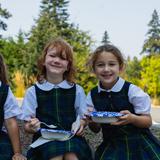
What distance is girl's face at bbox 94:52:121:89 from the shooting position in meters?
3.37

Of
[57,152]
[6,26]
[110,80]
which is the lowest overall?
[57,152]

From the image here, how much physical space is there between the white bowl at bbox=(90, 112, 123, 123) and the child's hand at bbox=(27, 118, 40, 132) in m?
0.43

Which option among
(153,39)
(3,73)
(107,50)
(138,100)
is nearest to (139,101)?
(138,100)

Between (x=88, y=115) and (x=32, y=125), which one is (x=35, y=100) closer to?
(x=32, y=125)

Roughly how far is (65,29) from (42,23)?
1764mm

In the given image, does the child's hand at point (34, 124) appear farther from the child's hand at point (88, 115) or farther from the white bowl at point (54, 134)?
the child's hand at point (88, 115)

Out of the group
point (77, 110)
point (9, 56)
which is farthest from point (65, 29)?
point (77, 110)

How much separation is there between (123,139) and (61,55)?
80 centimetres

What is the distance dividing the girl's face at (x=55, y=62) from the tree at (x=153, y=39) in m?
41.6

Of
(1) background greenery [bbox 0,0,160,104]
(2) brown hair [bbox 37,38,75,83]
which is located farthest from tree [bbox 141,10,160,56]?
(2) brown hair [bbox 37,38,75,83]

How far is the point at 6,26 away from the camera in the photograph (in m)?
18.7

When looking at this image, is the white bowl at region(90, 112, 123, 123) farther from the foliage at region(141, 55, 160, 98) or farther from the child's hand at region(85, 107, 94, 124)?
the foliage at region(141, 55, 160, 98)

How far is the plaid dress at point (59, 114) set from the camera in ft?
10.6

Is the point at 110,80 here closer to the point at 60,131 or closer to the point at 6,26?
the point at 60,131
